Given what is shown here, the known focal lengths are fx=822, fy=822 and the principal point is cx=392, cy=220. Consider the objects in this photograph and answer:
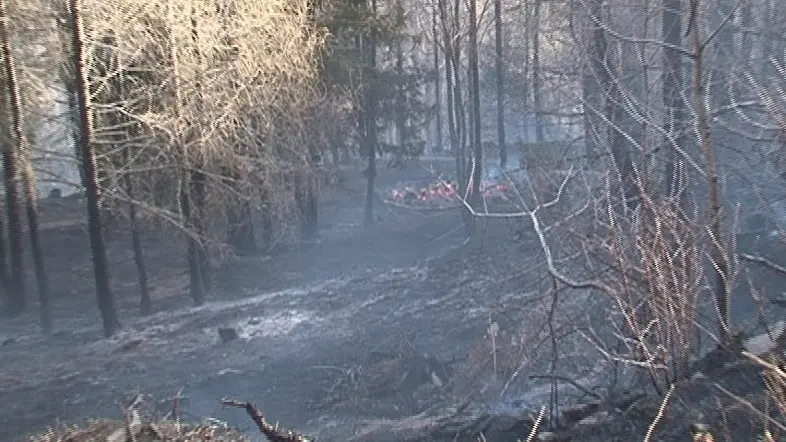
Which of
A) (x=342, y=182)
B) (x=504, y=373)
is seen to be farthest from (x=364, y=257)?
(x=504, y=373)

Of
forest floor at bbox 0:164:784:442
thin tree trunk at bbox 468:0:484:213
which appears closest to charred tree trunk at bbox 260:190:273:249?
forest floor at bbox 0:164:784:442

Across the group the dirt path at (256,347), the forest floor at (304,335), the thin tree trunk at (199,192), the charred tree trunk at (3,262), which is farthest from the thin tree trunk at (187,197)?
the charred tree trunk at (3,262)

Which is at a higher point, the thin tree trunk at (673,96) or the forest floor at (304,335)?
the thin tree trunk at (673,96)

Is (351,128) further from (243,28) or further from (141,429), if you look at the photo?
(141,429)

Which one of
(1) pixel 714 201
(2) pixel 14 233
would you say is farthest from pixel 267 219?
(1) pixel 714 201

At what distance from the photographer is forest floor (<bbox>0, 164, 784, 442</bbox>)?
1091cm

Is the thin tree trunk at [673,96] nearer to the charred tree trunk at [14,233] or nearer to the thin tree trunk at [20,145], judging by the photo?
the thin tree trunk at [20,145]

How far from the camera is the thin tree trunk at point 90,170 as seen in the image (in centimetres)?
1337

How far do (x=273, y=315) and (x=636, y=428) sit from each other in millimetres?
11371

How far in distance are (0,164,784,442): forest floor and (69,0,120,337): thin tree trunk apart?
1.97 ft

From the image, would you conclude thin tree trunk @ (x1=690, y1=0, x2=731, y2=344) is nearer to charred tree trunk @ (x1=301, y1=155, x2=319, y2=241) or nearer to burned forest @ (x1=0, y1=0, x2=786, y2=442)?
burned forest @ (x1=0, y1=0, x2=786, y2=442)

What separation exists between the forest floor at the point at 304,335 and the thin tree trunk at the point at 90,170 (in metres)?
0.60

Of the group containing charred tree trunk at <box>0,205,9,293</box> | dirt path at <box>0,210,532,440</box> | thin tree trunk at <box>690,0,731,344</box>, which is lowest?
dirt path at <box>0,210,532,440</box>

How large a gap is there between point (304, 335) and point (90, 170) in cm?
469
